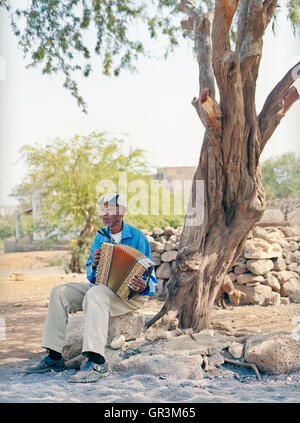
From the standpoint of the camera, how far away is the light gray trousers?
3.94 m

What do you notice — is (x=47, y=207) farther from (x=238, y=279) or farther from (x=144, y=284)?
(x=144, y=284)

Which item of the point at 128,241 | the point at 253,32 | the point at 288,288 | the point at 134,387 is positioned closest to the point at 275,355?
the point at 134,387

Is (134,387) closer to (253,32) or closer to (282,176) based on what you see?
(253,32)

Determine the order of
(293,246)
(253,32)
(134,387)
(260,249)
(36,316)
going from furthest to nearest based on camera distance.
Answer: (293,246) → (260,249) → (36,316) → (253,32) → (134,387)

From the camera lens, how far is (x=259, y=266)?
7754 mm

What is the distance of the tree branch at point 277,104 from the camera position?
538cm

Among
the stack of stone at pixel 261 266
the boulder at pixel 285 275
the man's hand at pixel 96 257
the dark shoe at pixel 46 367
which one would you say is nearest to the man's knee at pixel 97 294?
the man's hand at pixel 96 257

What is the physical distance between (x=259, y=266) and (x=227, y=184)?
2.91 meters

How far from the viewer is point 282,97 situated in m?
5.41

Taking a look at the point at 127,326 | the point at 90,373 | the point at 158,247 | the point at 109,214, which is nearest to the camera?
the point at 90,373

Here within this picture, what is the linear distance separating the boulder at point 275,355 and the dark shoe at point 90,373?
120 cm

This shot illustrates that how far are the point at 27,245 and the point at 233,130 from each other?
17.4 meters

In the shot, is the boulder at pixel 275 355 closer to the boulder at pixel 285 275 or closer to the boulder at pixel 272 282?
the boulder at pixel 272 282

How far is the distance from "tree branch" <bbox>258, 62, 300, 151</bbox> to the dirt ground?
2.21m
